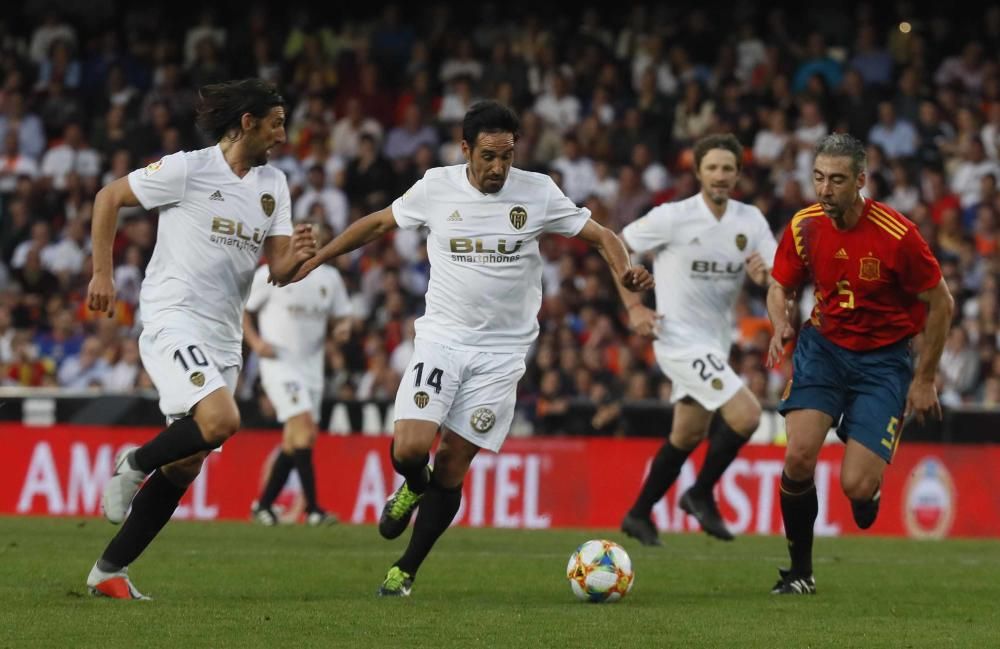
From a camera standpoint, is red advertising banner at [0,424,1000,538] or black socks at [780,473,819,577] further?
red advertising banner at [0,424,1000,538]

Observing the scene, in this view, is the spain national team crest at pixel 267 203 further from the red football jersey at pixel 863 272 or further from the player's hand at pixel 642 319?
the red football jersey at pixel 863 272

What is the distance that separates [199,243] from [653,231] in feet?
15.0

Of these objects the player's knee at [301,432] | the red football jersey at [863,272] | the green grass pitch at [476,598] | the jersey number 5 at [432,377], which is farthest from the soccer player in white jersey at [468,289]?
the player's knee at [301,432]

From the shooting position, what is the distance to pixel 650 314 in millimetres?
10398

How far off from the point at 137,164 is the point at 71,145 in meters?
1.04

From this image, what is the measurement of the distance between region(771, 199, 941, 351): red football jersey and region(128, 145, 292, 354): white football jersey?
289cm

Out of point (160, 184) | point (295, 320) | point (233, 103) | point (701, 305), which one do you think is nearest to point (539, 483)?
point (295, 320)

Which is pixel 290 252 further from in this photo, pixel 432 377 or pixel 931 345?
pixel 931 345

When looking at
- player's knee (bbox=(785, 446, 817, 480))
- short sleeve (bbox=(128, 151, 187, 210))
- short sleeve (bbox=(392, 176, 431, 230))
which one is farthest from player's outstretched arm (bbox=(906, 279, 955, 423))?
short sleeve (bbox=(128, 151, 187, 210))

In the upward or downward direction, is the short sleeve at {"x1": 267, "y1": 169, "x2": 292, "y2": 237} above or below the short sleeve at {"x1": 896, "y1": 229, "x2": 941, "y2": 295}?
above

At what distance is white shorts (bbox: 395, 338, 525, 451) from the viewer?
900 centimetres

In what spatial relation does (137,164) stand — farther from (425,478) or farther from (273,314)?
(425,478)

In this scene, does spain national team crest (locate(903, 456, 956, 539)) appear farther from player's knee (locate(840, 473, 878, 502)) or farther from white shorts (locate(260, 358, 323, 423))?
player's knee (locate(840, 473, 878, 502))

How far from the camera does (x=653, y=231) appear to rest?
12.6 m
